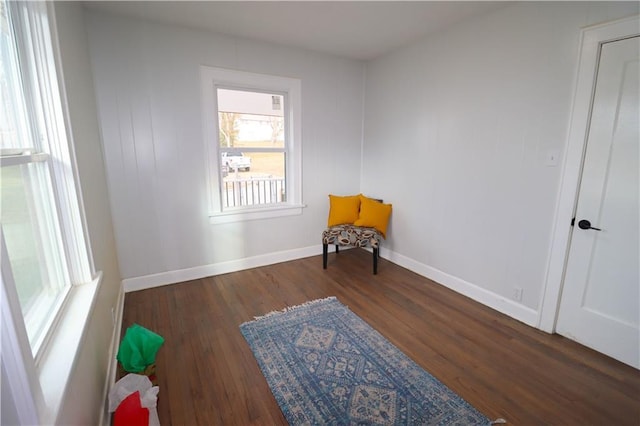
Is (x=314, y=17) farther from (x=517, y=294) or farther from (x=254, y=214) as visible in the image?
(x=517, y=294)

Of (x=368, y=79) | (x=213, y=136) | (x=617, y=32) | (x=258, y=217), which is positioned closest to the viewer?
(x=617, y=32)

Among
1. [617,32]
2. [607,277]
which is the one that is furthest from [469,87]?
[607,277]

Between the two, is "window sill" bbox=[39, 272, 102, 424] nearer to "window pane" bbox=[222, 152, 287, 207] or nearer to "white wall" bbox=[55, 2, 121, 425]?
"white wall" bbox=[55, 2, 121, 425]

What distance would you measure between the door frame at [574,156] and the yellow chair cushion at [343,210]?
6.77 ft

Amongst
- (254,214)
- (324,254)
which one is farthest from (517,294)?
(254,214)

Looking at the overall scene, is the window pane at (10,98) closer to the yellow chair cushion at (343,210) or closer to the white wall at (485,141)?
the yellow chair cushion at (343,210)

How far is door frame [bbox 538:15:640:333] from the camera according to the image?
193cm

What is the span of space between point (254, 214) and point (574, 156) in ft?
9.81

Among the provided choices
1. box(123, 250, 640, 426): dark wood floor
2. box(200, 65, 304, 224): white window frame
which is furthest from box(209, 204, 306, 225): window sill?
box(123, 250, 640, 426): dark wood floor

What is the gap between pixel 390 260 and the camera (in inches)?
153

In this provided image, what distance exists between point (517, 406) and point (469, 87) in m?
2.51

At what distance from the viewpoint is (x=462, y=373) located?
193 centimetres

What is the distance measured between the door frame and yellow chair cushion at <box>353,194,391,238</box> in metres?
1.70

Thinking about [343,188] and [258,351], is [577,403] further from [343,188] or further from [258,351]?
[343,188]
